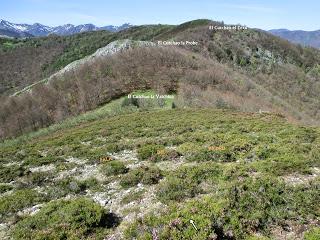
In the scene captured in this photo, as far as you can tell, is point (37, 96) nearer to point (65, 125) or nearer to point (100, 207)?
point (65, 125)

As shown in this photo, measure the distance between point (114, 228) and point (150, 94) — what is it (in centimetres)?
4172

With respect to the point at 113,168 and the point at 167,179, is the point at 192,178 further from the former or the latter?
the point at 113,168

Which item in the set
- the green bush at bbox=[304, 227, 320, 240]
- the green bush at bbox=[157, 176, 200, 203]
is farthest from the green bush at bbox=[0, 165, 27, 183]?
the green bush at bbox=[304, 227, 320, 240]

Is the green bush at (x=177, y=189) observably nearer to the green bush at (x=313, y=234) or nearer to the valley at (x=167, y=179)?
the valley at (x=167, y=179)

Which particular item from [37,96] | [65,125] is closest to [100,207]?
[65,125]

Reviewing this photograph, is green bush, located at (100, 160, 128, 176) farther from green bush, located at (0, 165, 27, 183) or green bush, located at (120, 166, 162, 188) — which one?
green bush, located at (0, 165, 27, 183)

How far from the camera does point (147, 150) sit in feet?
77.0

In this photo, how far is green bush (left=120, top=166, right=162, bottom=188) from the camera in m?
18.2

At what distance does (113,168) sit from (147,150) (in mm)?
3790

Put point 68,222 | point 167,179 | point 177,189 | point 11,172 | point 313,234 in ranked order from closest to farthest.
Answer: point 313,234 < point 68,222 < point 177,189 < point 167,179 < point 11,172

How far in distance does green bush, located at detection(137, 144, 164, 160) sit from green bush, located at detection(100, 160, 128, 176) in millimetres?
1864

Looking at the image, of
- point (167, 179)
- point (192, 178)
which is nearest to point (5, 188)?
point (167, 179)

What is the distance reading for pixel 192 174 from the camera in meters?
18.1

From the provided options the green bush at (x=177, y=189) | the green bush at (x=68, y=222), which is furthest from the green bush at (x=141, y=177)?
the green bush at (x=68, y=222)
